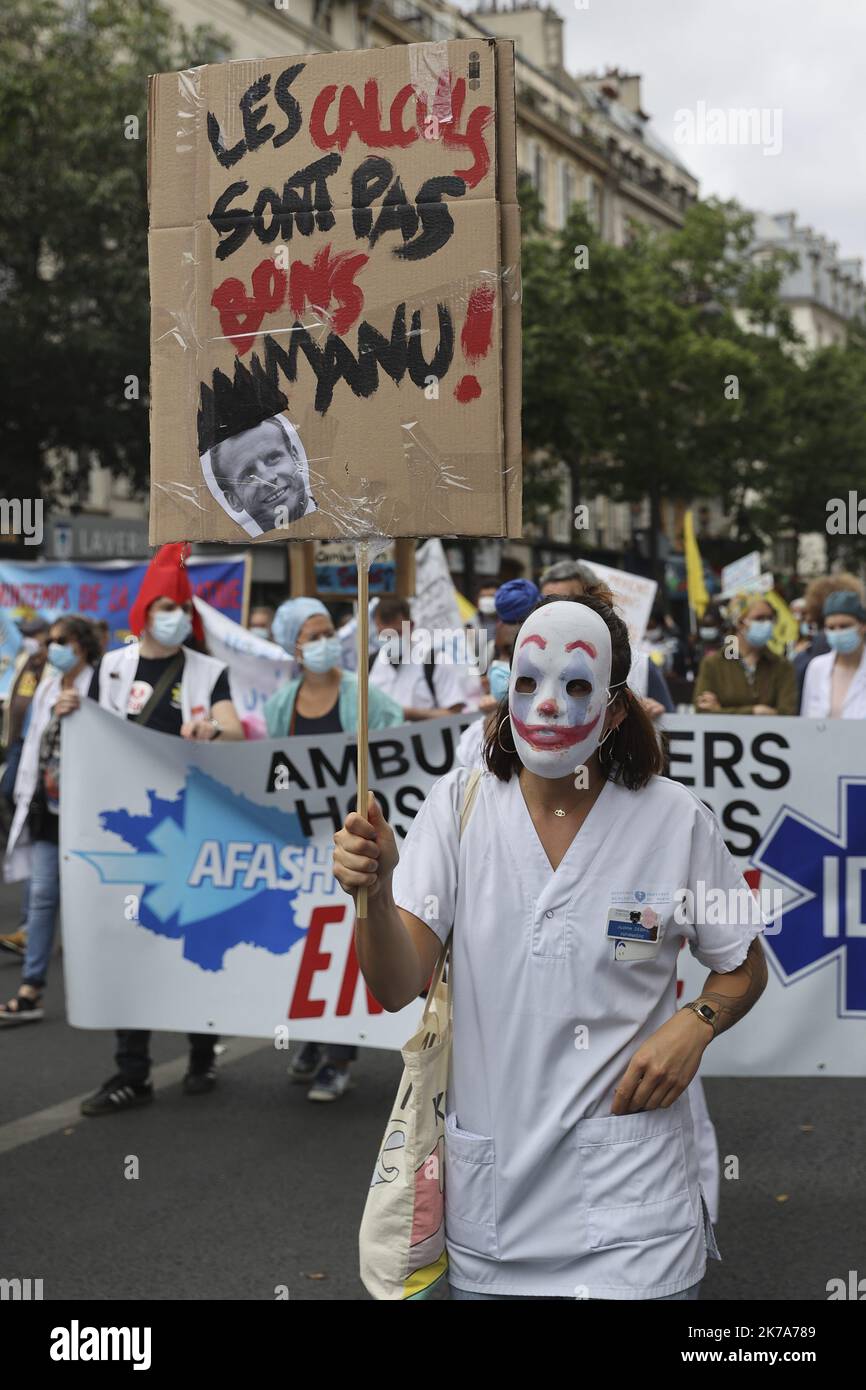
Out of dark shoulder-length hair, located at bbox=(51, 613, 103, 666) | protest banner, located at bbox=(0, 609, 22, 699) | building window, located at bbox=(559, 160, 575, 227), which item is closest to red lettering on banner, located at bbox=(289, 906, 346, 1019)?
dark shoulder-length hair, located at bbox=(51, 613, 103, 666)

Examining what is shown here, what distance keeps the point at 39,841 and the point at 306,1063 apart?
1.91m

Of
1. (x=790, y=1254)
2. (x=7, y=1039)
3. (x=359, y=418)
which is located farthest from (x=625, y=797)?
(x=7, y=1039)

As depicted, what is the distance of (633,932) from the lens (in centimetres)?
278

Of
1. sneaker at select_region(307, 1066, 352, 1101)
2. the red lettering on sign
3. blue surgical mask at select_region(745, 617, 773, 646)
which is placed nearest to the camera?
the red lettering on sign

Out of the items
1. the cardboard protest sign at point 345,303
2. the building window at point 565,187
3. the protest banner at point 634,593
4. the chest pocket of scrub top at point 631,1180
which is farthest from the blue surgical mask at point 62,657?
the building window at point 565,187

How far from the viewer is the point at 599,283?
3444cm

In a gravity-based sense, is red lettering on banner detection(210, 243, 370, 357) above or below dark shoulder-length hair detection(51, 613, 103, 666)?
above

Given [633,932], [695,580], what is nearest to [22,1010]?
[633,932]

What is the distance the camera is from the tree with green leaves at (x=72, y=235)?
23.9 metres

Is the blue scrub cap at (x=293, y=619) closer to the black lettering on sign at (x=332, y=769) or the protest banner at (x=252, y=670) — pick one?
the black lettering on sign at (x=332, y=769)

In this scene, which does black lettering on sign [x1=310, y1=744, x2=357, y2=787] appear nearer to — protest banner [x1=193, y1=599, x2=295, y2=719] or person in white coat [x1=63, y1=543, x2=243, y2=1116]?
person in white coat [x1=63, y1=543, x2=243, y2=1116]

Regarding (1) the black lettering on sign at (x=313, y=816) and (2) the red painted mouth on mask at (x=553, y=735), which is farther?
(1) the black lettering on sign at (x=313, y=816)

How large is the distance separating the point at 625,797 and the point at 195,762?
3.88 meters

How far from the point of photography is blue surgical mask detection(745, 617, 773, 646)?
31.9 ft
